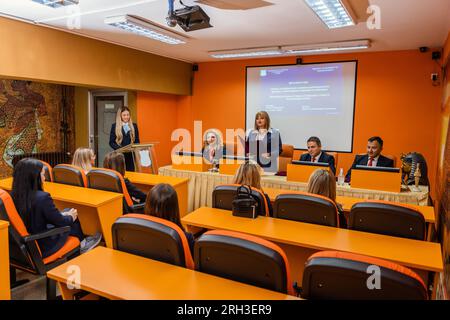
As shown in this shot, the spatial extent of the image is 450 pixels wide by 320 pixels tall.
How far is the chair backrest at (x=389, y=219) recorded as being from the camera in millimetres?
2180

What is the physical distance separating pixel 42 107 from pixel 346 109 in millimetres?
5760

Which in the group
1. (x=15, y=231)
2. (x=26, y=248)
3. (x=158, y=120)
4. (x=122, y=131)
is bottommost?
(x=26, y=248)

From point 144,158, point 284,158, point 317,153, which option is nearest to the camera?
point 317,153

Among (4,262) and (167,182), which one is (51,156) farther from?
(4,262)

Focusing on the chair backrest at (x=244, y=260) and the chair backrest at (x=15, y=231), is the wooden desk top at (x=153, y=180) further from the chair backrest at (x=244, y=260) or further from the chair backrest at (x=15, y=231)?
the chair backrest at (x=244, y=260)

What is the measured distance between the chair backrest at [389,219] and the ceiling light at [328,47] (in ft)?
11.9

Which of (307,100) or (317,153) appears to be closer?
(317,153)

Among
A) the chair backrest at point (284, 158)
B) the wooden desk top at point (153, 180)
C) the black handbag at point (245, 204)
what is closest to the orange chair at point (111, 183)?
the wooden desk top at point (153, 180)

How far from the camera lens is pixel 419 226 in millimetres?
2170

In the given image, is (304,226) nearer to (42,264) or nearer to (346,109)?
(42,264)


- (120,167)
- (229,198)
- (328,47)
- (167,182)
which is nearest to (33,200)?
(120,167)

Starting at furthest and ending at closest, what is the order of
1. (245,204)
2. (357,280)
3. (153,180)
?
(153,180) → (245,204) → (357,280)

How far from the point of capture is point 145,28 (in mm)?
4305

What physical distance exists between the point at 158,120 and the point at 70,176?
378 cm
